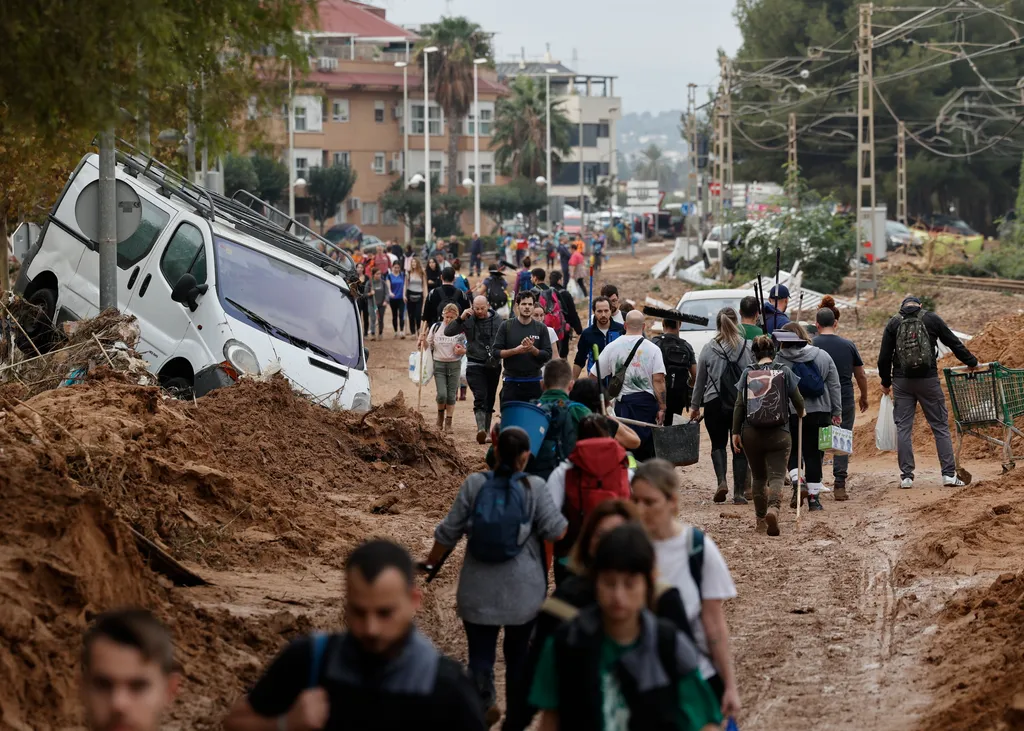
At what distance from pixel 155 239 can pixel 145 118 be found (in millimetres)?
8792

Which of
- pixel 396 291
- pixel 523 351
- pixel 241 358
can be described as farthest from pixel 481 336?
pixel 396 291

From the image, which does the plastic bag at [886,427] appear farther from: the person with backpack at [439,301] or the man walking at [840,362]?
the person with backpack at [439,301]

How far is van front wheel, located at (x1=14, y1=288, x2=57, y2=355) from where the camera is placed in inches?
615

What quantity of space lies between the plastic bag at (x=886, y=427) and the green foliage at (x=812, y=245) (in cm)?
2543

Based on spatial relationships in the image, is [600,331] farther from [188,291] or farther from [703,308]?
[703,308]

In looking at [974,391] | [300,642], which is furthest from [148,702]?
[974,391]

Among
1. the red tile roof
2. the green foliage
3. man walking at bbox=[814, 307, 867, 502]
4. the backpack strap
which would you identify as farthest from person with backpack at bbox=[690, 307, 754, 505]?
the red tile roof

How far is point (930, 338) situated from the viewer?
1462cm

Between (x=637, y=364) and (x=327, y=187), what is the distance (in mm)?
71987

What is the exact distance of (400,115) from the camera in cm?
9219

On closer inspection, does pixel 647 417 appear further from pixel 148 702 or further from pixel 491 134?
pixel 491 134

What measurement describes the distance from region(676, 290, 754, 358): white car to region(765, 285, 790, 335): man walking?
17.1 ft

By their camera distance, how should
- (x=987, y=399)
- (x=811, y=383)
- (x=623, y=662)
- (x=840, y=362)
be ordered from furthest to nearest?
(x=987, y=399) → (x=840, y=362) → (x=811, y=383) → (x=623, y=662)

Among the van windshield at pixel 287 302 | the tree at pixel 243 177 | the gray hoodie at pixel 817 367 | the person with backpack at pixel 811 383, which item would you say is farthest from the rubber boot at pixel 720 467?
the tree at pixel 243 177
